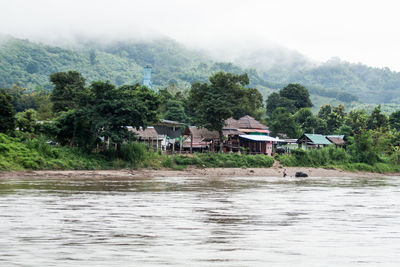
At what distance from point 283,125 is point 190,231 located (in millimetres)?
60496

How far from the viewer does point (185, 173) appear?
148 feet

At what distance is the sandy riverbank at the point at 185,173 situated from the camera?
115ft

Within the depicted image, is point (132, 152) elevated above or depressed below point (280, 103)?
below

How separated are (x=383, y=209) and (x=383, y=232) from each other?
6849mm

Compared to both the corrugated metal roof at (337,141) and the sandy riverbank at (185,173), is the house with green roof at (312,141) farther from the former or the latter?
the sandy riverbank at (185,173)

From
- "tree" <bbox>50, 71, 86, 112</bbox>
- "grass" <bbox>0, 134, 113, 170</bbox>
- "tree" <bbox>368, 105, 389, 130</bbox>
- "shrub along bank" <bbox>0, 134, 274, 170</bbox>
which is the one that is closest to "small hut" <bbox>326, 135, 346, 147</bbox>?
"tree" <bbox>368, 105, 389, 130</bbox>

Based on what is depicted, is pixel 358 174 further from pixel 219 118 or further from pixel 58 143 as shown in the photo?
pixel 58 143

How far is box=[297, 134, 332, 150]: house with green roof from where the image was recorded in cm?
6575

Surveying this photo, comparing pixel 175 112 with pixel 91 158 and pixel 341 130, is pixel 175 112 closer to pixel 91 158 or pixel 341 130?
pixel 341 130

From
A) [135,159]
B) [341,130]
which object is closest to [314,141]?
[341,130]

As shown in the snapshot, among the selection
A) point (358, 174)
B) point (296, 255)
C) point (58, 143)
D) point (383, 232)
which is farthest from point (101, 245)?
point (358, 174)

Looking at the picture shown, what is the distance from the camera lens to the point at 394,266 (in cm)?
996

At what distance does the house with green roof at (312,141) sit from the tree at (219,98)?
53.7ft

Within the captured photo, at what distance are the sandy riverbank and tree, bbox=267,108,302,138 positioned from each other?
16.7 metres
